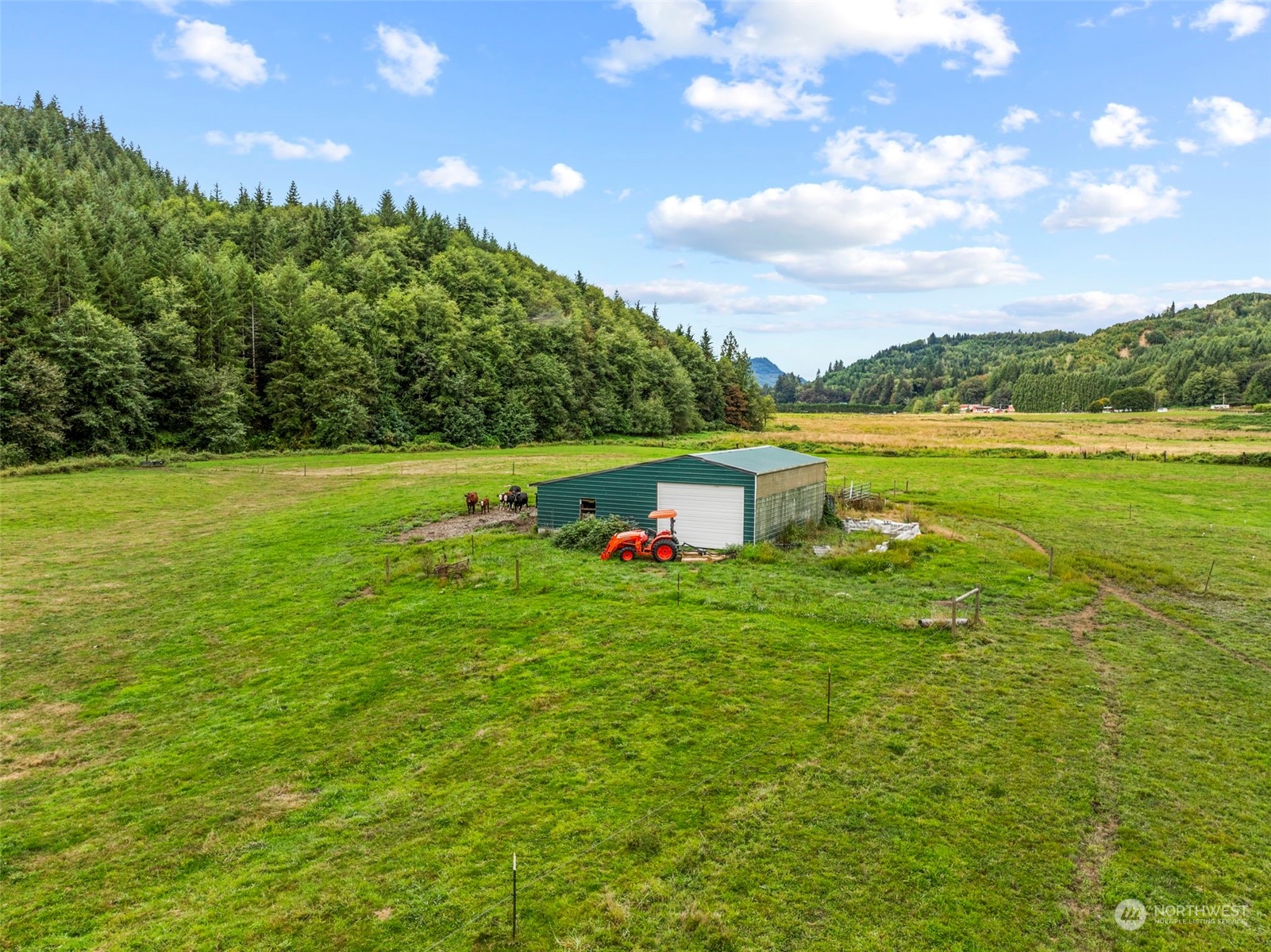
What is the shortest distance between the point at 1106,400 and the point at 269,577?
165 m

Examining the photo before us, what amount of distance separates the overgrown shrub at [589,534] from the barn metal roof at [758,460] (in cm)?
413

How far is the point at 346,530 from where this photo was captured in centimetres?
3009

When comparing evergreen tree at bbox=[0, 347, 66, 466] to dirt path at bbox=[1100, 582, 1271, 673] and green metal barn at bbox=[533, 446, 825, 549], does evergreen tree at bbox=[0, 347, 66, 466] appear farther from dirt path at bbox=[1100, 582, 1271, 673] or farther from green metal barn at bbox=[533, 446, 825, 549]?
dirt path at bbox=[1100, 582, 1271, 673]

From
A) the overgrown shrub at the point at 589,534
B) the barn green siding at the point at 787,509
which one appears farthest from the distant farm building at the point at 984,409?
the overgrown shrub at the point at 589,534

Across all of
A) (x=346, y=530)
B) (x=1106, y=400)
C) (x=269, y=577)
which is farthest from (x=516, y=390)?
(x=1106, y=400)

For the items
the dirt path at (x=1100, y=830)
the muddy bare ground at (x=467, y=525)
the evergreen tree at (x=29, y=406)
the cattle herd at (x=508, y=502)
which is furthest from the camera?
the evergreen tree at (x=29, y=406)

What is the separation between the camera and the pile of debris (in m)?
27.9

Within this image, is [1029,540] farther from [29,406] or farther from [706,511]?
[29,406]

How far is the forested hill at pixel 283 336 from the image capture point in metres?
52.9

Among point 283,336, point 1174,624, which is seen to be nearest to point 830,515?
point 1174,624

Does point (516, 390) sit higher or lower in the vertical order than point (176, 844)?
higher

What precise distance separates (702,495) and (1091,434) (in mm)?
73199

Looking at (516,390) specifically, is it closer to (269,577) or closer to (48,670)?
(269,577)

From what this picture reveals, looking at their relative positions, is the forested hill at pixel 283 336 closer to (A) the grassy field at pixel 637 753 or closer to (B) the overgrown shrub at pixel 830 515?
(A) the grassy field at pixel 637 753
